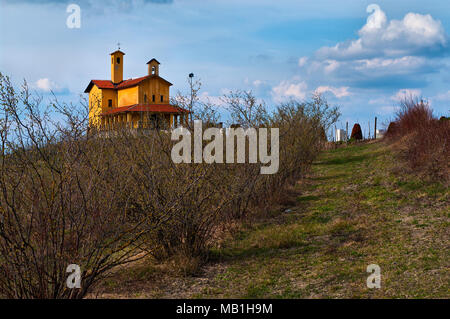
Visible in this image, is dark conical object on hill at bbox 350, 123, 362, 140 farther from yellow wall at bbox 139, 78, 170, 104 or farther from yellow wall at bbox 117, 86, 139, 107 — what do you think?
yellow wall at bbox 117, 86, 139, 107

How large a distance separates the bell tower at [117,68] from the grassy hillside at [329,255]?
28811mm

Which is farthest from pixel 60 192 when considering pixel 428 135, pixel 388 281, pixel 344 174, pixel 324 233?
pixel 344 174

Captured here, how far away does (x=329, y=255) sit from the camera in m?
7.25

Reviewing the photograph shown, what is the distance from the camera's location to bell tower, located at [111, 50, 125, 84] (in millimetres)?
36875

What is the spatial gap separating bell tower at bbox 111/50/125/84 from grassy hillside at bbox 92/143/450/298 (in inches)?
1134

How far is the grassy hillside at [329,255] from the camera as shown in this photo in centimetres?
586

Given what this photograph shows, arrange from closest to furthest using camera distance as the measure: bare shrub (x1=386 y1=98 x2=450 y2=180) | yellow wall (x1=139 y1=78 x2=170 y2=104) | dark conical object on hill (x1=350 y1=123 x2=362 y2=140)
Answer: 1. bare shrub (x1=386 y1=98 x2=450 y2=180)
2. yellow wall (x1=139 y1=78 x2=170 y2=104)
3. dark conical object on hill (x1=350 y1=123 x2=362 y2=140)

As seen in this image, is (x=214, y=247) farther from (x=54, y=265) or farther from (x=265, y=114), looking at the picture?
(x=265, y=114)

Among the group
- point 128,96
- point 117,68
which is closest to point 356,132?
point 128,96

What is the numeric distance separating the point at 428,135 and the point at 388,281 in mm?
8810

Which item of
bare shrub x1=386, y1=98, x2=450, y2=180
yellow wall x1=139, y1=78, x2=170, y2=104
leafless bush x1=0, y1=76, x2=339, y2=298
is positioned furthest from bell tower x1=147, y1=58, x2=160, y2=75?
leafless bush x1=0, y1=76, x2=339, y2=298

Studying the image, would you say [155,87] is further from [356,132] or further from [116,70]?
[356,132]

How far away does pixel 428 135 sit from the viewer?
1339 cm

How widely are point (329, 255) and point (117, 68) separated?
33282mm
